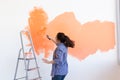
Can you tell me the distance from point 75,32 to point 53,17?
44cm

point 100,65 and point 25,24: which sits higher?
point 25,24

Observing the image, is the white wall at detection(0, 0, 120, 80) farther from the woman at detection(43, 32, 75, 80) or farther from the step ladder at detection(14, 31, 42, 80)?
the woman at detection(43, 32, 75, 80)

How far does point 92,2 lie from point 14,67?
1693 millimetres

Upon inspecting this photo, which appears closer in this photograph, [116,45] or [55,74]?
[55,74]

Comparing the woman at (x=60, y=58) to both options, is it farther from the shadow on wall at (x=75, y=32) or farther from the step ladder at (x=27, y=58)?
the step ladder at (x=27, y=58)

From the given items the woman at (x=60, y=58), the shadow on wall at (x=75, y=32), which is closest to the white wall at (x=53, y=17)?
the shadow on wall at (x=75, y=32)

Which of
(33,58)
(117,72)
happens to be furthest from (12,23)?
(117,72)

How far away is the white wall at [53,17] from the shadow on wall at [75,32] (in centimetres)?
7

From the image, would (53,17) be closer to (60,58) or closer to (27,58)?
(27,58)

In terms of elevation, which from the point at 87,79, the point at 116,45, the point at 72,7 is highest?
the point at 72,7

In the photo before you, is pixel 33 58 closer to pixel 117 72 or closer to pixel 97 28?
pixel 97 28

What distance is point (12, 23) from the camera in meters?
3.92

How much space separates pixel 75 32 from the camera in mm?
3809

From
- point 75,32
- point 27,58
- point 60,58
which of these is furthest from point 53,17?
point 60,58
